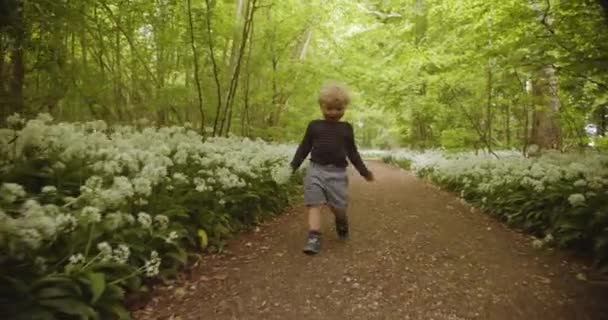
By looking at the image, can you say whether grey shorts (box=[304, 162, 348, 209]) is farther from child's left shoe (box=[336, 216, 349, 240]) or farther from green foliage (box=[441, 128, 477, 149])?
green foliage (box=[441, 128, 477, 149])

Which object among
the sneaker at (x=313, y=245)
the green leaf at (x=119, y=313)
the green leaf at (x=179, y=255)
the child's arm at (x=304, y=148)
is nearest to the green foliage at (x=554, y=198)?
the sneaker at (x=313, y=245)

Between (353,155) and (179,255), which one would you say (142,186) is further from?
(353,155)

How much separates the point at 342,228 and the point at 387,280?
51.3 inches

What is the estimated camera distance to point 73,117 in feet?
29.0

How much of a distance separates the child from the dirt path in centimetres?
57

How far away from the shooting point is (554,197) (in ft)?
17.4

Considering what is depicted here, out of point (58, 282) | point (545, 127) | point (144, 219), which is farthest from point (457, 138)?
point (58, 282)

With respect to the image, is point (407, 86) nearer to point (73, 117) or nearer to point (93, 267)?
point (73, 117)

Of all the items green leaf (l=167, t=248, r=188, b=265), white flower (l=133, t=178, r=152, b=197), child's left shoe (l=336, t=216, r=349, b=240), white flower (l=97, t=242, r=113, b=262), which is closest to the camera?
white flower (l=97, t=242, r=113, b=262)

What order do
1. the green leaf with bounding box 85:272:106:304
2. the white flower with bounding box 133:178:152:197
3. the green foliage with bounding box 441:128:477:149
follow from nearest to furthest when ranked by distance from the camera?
the green leaf with bounding box 85:272:106:304 → the white flower with bounding box 133:178:152:197 → the green foliage with bounding box 441:128:477:149

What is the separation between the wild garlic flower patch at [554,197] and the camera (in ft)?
14.9

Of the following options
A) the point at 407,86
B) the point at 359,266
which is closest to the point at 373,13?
the point at 407,86

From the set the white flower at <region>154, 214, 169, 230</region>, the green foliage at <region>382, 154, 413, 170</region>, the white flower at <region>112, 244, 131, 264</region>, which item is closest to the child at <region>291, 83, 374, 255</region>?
the white flower at <region>154, 214, 169, 230</region>

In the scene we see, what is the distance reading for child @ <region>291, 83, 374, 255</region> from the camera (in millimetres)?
4691
